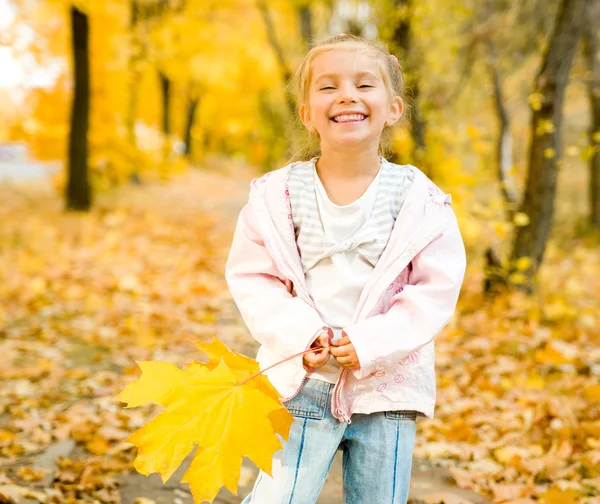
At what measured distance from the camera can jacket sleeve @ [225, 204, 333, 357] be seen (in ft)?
5.63

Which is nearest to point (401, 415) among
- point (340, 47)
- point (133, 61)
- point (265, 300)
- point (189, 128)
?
point (265, 300)

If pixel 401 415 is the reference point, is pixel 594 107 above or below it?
above

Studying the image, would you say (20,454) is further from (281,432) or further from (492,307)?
(492,307)

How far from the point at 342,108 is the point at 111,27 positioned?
37.1ft

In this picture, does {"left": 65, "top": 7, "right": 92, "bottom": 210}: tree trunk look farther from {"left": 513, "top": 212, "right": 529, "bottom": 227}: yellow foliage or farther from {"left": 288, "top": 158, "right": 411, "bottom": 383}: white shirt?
{"left": 288, "top": 158, "right": 411, "bottom": 383}: white shirt

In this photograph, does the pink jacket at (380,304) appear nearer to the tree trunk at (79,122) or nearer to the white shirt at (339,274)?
the white shirt at (339,274)

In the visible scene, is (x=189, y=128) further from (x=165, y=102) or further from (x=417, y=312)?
(x=417, y=312)

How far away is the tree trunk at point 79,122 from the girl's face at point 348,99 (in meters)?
9.68

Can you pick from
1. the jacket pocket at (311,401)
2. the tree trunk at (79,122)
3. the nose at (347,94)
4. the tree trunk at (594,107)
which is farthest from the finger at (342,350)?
the tree trunk at (79,122)

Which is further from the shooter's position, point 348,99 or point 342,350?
point 348,99

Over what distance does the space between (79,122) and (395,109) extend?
9867mm

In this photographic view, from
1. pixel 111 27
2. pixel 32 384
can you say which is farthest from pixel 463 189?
pixel 111 27

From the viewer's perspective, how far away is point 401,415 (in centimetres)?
178

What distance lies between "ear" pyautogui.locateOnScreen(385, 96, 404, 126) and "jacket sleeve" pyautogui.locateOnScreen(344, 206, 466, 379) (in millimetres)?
383
